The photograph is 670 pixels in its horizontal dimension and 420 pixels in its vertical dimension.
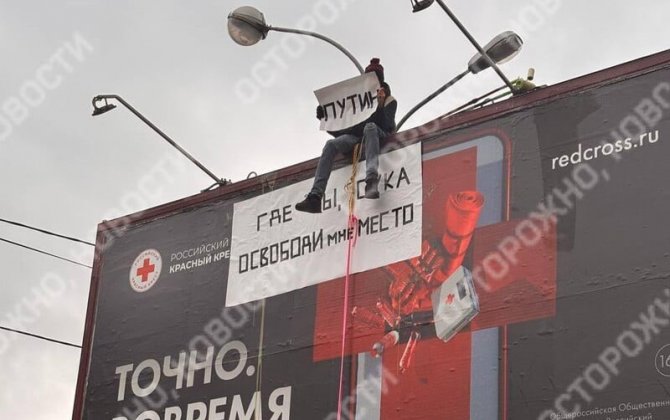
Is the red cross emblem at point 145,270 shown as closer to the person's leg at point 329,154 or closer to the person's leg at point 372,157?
the person's leg at point 329,154

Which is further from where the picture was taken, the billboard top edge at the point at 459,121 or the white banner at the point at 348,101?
the white banner at the point at 348,101

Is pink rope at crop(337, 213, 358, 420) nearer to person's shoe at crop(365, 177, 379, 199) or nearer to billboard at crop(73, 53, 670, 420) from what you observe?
billboard at crop(73, 53, 670, 420)

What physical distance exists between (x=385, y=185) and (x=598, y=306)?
323 cm

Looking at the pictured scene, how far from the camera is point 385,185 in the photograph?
43.4 ft

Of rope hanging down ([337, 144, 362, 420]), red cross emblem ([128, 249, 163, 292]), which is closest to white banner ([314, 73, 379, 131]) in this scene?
rope hanging down ([337, 144, 362, 420])

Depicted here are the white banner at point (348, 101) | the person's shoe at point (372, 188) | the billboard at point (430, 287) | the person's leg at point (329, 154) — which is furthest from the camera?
the white banner at point (348, 101)

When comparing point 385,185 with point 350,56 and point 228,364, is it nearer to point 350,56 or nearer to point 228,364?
point 350,56

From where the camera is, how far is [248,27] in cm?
1429

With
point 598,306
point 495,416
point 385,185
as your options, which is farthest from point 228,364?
point 598,306

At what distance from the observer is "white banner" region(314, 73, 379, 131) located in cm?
1366

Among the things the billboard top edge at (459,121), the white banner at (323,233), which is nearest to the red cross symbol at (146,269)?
the billboard top edge at (459,121)

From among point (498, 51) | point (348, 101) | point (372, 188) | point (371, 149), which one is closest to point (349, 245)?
point (372, 188)

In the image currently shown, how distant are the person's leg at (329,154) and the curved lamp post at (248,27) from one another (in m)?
1.06

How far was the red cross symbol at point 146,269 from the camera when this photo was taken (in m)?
15.2
